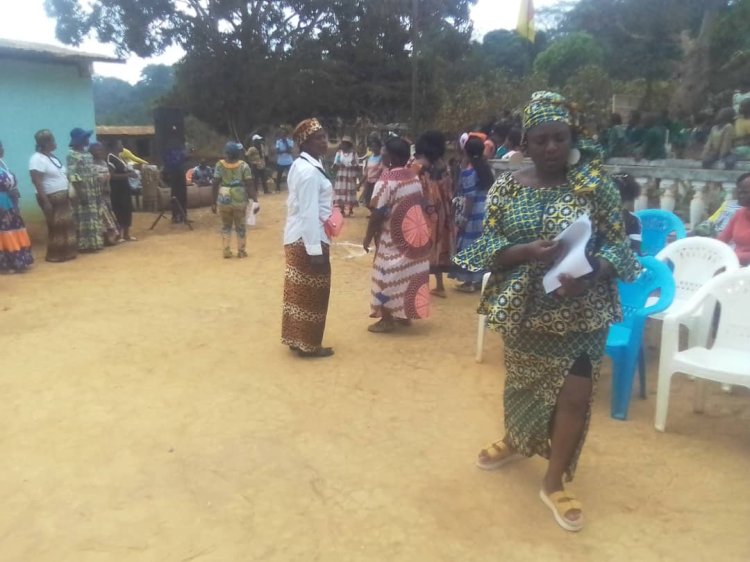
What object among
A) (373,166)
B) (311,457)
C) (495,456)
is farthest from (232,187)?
(495,456)

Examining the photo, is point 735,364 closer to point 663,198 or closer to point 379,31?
point 663,198

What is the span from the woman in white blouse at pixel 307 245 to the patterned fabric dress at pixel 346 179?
763cm

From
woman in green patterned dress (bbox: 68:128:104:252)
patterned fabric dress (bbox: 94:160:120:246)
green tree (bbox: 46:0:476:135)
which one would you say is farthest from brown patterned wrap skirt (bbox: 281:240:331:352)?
green tree (bbox: 46:0:476:135)

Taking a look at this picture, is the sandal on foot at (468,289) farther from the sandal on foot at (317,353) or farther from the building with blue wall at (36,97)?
the building with blue wall at (36,97)

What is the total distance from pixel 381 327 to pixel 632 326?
218 centimetres

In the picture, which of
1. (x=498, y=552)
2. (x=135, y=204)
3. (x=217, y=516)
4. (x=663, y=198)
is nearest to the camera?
(x=498, y=552)

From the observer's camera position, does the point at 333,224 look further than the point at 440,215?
No

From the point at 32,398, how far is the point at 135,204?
31.7ft

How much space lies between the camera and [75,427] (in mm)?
3604

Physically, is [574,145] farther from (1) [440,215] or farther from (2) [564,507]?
(1) [440,215]

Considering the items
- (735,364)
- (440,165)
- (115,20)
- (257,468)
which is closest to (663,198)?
(440,165)

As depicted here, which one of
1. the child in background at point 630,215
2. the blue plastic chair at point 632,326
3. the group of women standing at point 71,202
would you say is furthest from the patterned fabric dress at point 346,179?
the blue plastic chair at point 632,326

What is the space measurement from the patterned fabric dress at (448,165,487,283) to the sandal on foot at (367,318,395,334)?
3.88 feet

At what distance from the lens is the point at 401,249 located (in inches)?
202
